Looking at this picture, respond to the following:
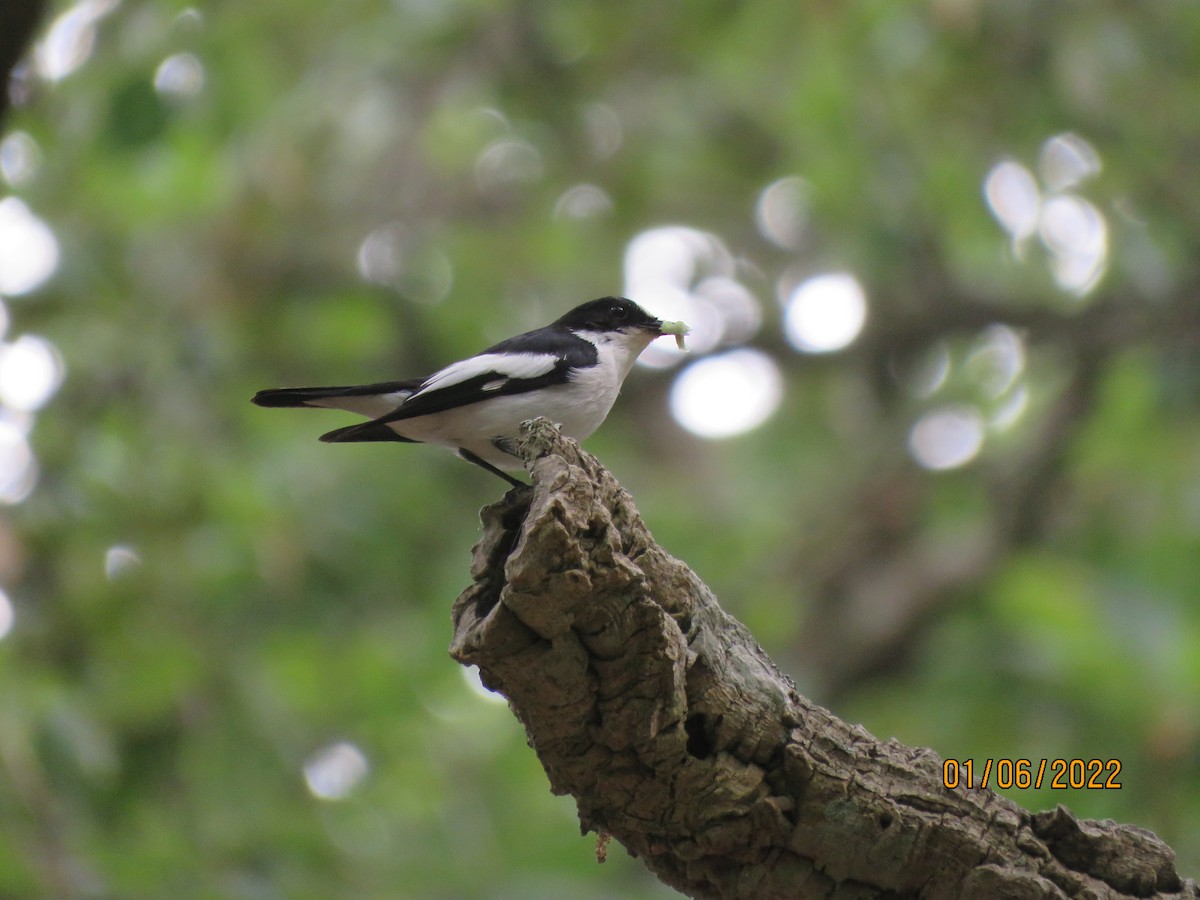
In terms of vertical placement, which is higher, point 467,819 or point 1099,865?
point 467,819

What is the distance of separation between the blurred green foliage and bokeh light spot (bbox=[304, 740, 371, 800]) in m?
0.07

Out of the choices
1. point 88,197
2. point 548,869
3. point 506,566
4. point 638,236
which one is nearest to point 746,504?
point 638,236

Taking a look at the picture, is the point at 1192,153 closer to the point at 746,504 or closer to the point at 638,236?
the point at 638,236

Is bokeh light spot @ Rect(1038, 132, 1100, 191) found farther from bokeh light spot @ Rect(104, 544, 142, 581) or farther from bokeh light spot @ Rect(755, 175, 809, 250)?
bokeh light spot @ Rect(104, 544, 142, 581)

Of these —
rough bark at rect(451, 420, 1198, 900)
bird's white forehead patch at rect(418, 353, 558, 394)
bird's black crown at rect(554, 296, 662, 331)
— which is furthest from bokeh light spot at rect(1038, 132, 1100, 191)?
rough bark at rect(451, 420, 1198, 900)

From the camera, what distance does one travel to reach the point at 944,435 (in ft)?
39.9

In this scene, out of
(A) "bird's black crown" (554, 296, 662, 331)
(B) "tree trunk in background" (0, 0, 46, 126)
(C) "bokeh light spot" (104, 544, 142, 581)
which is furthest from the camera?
(C) "bokeh light spot" (104, 544, 142, 581)

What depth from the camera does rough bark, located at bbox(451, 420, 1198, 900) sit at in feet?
9.25

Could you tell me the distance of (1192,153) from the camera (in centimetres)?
955

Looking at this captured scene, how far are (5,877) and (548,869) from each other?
3.15 metres

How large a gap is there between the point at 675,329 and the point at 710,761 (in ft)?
9.26

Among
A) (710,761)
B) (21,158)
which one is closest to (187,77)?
(21,158)

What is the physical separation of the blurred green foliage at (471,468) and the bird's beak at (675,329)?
216 centimetres

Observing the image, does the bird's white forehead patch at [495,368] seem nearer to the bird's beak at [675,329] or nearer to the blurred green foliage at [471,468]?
the bird's beak at [675,329]
